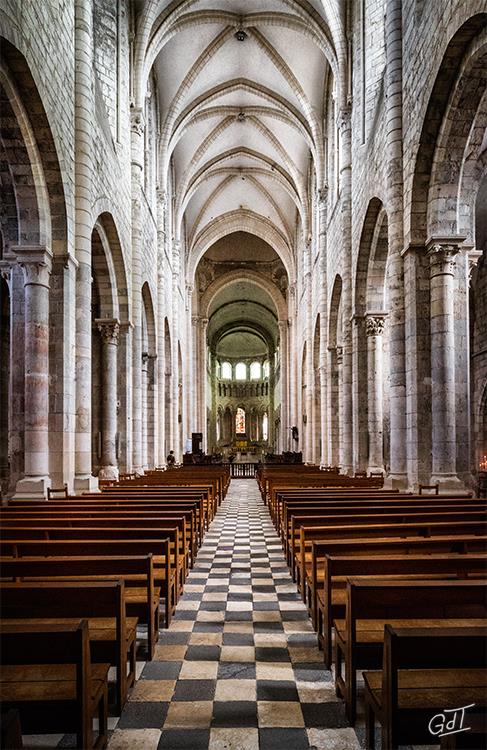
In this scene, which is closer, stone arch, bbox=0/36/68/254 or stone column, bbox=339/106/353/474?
stone arch, bbox=0/36/68/254

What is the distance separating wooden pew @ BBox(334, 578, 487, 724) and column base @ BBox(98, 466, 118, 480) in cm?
1329

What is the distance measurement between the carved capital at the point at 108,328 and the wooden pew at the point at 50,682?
14.7m

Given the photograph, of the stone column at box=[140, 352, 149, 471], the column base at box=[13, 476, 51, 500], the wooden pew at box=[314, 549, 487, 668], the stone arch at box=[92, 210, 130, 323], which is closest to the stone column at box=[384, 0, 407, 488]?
the column base at box=[13, 476, 51, 500]

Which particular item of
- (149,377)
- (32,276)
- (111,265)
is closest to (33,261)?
(32,276)

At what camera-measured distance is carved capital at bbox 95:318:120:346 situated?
1701 centimetres

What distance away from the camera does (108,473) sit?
16.3 m

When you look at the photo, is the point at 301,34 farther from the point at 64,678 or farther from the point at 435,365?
the point at 64,678

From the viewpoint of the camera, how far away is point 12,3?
8.73 m

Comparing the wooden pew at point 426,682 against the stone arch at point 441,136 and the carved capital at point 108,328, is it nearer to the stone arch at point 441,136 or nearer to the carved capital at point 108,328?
the stone arch at point 441,136

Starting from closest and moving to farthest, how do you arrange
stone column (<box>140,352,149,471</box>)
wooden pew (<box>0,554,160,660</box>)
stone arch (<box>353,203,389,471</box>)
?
wooden pew (<box>0,554,160,660</box>) < stone arch (<box>353,203,389,471</box>) < stone column (<box>140,352,149,471</box>)

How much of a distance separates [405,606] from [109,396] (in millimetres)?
14261

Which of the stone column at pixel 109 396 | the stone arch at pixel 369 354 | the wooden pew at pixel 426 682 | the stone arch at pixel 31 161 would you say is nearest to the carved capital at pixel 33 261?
the stone arch at pixel 31 161

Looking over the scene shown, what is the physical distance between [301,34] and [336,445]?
1456 centimetres

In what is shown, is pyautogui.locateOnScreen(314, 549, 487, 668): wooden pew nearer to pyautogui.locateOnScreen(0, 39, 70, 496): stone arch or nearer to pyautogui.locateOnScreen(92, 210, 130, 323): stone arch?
pyautogui.locateOnScreen(0, 39, 70, 496): stone arch
